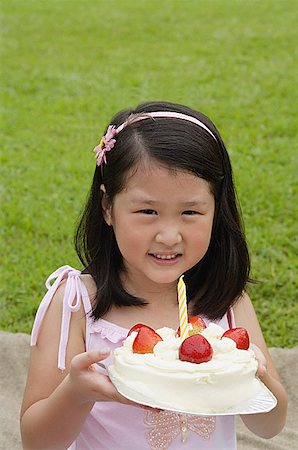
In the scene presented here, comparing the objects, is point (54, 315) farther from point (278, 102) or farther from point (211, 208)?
point (278, 102)

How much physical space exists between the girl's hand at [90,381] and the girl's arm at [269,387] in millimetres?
592

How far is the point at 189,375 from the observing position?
7.24 feet

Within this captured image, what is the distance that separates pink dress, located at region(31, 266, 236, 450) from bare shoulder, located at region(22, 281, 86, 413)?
18 millimetres

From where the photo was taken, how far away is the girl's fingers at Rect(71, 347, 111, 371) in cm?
223

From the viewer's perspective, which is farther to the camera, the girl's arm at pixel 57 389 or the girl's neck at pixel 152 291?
the girl's neck at pixel 152 291

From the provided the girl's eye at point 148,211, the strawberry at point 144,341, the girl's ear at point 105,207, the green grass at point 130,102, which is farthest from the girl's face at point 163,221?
the green grass at point 130,102

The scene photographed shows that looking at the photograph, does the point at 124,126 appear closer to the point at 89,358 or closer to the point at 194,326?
the point at 194,326

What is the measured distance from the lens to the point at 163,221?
2.55 meters

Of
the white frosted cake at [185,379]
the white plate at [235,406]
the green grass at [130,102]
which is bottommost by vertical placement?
the green grass at [130,102]

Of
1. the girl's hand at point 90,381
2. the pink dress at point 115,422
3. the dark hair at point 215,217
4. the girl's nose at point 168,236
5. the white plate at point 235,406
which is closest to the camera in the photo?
the white plate at point 235,406

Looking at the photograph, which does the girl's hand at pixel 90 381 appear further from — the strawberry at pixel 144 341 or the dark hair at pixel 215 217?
the dark hair at pixel 215 217

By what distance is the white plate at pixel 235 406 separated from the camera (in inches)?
85.9

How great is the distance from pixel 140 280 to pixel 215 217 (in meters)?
0.32

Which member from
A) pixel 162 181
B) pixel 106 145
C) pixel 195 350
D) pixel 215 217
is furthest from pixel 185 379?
pixel 106 145
